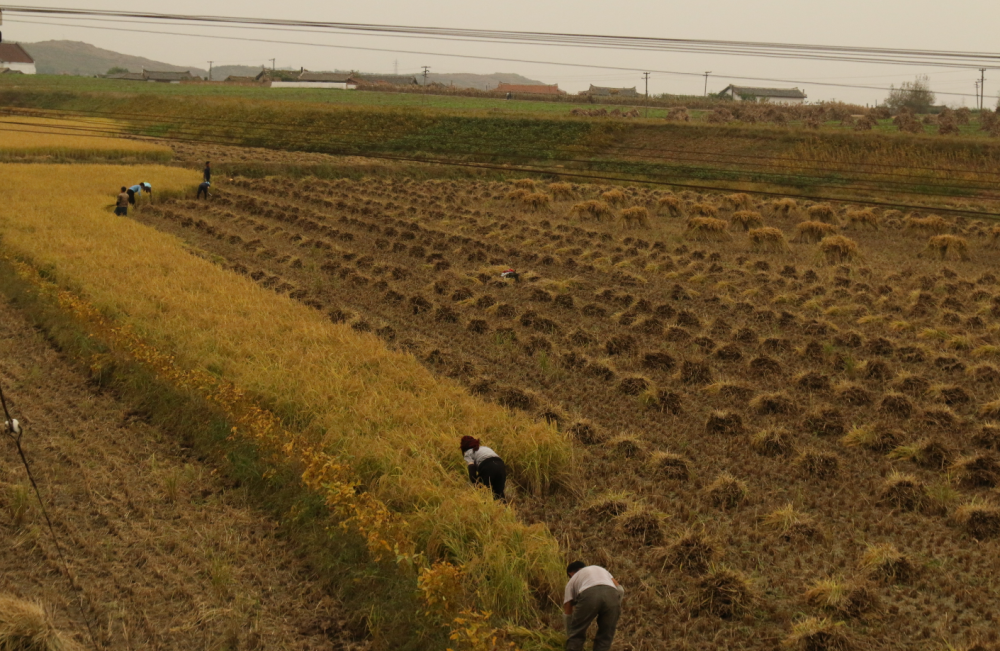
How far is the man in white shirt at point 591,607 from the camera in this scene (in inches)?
Result: 238

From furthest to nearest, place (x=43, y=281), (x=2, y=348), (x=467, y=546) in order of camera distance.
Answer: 1. (x=43, y=281)
2. (x=2, y=348)
3. (x=467, y=546)

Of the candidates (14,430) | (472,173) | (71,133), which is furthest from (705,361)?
(71,133)

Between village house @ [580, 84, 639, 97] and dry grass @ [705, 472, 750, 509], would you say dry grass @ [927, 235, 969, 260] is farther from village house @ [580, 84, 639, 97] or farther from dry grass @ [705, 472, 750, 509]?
village house @ [580, 84, 639, 97]

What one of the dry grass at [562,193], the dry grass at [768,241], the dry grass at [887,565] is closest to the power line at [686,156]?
the dry grass at [562,193]

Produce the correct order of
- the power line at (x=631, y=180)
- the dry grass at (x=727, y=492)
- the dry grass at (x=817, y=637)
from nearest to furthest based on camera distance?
the dry grass at (x=817, y=637)
the dry grass at (x=727, y=492)
the power line at (x=631, y=180)

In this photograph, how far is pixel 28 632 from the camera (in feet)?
19.8

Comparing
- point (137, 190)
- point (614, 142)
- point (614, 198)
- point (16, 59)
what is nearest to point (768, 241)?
point (614, 198)

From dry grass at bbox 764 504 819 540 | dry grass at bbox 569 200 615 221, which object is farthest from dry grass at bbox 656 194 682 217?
dry grass at bbox 764 504 819 540

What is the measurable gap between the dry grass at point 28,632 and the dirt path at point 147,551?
38cm

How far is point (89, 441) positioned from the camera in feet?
32.7

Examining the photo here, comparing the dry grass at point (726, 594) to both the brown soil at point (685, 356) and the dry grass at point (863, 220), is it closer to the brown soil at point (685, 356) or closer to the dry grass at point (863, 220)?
the brown soil at point (685, 356)

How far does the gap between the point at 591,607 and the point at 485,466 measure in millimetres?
2768

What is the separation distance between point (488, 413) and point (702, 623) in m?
4.26

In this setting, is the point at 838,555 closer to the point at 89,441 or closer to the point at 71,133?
the point at 89,441
